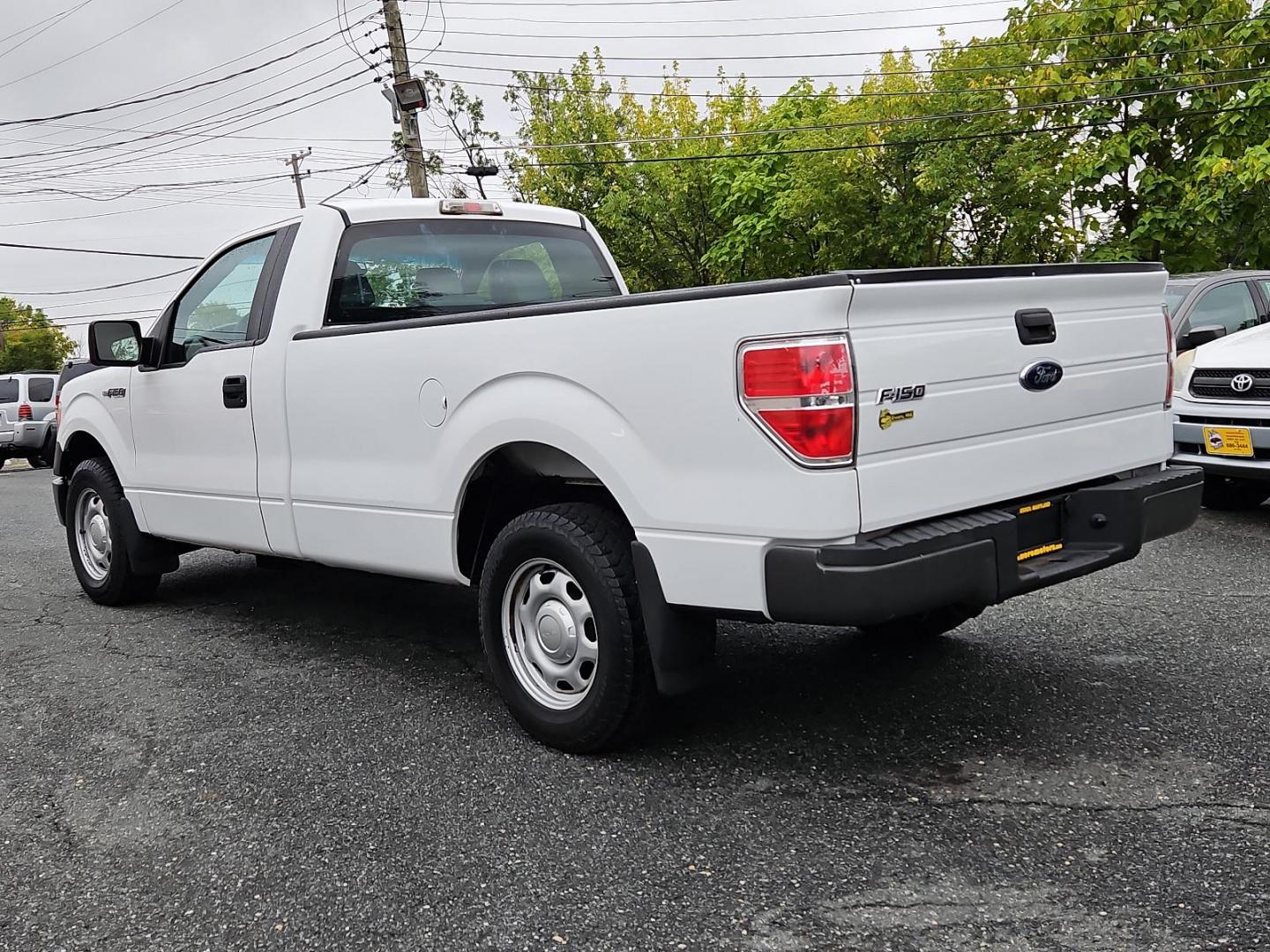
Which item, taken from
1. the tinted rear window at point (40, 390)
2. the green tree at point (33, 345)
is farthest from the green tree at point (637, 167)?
→ the green tree at point (33, 345)

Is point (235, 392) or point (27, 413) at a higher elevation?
point (235, 392)

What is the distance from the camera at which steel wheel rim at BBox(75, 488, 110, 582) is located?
20.6 ft

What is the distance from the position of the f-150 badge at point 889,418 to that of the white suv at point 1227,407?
488cm

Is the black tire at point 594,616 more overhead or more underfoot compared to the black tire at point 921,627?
more overhead

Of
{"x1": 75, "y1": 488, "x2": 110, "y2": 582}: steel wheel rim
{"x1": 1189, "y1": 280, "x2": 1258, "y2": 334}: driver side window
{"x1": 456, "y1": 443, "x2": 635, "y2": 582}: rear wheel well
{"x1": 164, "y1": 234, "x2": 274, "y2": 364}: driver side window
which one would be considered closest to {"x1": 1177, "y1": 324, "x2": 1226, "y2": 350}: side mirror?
{"x1": 1189, "y1": 280, "x2": 1258, "y2": 334}: driver side window

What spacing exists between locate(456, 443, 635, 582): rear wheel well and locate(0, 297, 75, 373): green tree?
75.8 m

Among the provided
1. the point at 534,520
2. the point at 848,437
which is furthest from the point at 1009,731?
the point at 534,520

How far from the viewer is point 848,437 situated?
2.97 meters

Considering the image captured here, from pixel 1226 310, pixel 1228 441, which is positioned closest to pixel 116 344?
pixel 1228 441

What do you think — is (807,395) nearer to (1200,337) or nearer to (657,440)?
(657,440)

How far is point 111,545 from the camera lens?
20.1 ft

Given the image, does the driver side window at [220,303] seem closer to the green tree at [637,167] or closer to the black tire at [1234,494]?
the black tire at [1234,494]

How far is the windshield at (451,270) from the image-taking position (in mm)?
4852

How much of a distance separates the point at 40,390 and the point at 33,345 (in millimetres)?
63571
